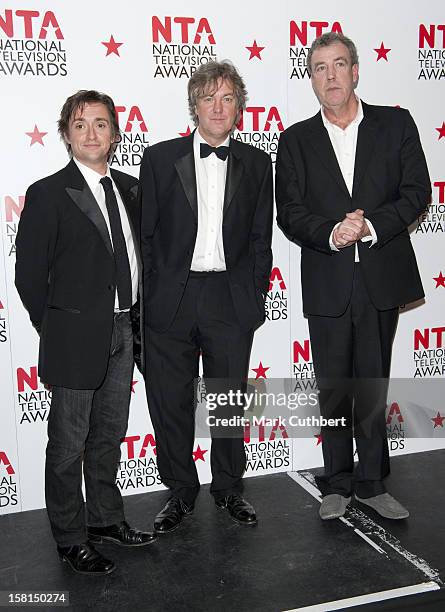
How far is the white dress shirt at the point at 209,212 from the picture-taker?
10.5 feet

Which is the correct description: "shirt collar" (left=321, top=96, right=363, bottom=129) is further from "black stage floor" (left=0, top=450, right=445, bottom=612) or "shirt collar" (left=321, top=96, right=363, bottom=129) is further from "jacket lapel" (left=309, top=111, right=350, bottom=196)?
"black stage floor" (left=0, top=450, right=445, bottom=612)

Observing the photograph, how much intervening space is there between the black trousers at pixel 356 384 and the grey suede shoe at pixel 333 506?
3 cm

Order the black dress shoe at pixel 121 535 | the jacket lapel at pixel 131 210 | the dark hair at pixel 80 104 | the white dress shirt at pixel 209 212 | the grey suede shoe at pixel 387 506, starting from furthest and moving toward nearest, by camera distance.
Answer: the grey suede shoe at pixel 387 506, the white dress shirt at pixel 209 212, the black dress shoe at pixel 121 535, the jacket lapel at pixel 131 210, the dark hair at pixel 80 104

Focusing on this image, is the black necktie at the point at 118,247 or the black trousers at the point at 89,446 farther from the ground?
the black necktie at the point at 118,247

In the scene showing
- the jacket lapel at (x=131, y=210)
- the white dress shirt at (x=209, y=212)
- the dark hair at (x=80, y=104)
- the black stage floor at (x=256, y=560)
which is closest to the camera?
the black stage floor at (x=256, y=560)

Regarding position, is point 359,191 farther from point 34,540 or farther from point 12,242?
point 34,540

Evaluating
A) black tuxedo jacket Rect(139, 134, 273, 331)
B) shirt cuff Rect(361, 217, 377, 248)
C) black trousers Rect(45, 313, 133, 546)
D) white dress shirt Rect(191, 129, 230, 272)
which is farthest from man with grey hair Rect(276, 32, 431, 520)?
black trousers Rect(45, 313, 133, 546)

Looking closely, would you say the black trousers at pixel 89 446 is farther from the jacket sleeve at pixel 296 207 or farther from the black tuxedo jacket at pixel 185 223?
the jacket sleeve at pixel 296 207

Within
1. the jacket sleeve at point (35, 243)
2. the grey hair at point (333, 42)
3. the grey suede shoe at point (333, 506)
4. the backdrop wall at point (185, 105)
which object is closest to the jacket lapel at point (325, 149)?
the grey hair at point (333, 42)

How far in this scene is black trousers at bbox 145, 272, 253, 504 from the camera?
3.24 metres

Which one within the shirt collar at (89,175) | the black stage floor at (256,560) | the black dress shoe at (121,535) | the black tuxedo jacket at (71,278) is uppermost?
the shirt collar at (89,175)

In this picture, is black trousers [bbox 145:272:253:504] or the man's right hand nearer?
the man's right hand

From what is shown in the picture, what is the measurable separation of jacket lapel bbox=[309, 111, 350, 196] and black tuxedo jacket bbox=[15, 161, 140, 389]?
1079 mm

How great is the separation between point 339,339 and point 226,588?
121cm
